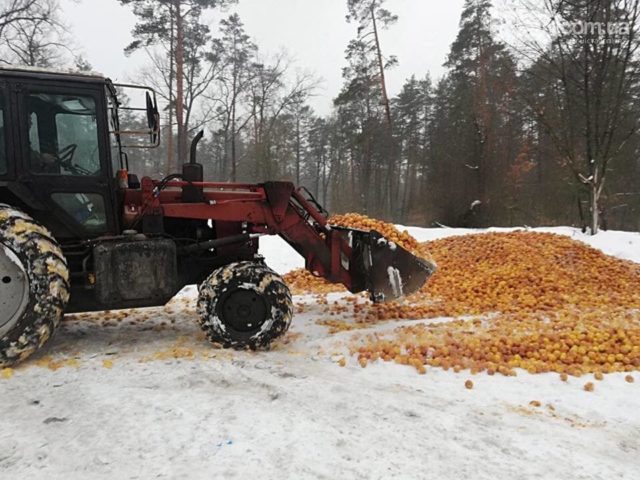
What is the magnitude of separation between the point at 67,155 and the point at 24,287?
51.8 inches

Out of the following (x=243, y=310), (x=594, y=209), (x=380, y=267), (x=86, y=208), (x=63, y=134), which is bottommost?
(x=243, y=310)

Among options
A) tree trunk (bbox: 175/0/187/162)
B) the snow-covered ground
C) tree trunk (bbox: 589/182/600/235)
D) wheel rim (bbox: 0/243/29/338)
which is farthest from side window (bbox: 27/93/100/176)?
tree trunk (bbox: 175/0/187/162)

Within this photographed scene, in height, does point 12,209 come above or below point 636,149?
below

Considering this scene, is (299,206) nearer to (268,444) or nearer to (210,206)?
(210,206)

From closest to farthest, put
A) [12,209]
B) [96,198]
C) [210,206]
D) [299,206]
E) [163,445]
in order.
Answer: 1. [163,445]
2. [12,209]
3. [96,198]
4. [210,206]
5. [299,206]

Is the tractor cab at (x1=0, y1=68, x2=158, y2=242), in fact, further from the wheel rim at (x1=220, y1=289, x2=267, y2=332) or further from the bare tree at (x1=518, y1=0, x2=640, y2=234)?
the bare tree at (x1=518, y1=0, x2=640, y2=234)

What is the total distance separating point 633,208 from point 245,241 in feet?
80.5

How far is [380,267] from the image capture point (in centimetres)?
545

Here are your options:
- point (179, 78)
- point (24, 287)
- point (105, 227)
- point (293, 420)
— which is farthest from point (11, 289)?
point (179, 78)

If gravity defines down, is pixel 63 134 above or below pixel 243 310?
above

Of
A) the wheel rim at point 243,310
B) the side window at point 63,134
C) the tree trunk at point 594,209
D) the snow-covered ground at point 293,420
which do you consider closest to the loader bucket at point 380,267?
the snow-covered ground at point 293,420

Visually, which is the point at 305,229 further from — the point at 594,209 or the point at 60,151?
the point at 594,209

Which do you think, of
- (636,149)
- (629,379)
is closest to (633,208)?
(636,149)

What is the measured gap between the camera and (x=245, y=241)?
509cm
